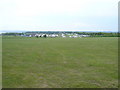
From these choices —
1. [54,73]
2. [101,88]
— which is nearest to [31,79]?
[54,73]

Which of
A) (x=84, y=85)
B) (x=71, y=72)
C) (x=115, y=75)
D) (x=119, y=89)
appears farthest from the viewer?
(x=71, y=72)

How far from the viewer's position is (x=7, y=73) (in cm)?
700

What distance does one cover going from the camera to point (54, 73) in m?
Answer: 7.10

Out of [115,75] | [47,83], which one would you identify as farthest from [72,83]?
[115,75]

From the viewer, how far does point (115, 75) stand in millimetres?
6711

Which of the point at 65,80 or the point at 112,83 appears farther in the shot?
the point at 65,80

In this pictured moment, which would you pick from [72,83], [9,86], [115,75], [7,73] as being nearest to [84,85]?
[72,83]

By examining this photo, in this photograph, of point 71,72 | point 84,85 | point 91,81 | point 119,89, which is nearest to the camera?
point 119,89

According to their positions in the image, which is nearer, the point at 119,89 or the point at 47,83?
the point at 119,89

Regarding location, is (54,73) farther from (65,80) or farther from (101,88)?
(101,88)

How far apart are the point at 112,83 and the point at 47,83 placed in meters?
2.12

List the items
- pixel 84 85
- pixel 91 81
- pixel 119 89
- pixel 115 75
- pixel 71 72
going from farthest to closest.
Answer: pixel 71 72 < pixel 115 75 < pixel 91 81 < pixel 84 85 < pixel 119 89

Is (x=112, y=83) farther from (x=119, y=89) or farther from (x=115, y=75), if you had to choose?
(x=115, y=75)

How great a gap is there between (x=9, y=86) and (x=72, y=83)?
200cm
